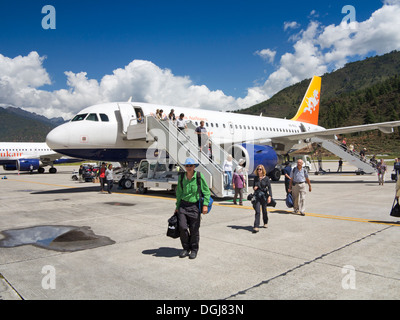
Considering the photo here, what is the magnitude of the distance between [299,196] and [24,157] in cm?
3599

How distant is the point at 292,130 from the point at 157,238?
844 inches

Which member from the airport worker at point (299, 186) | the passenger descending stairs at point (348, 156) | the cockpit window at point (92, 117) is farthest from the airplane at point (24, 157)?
the airport worker at point (299, 186)

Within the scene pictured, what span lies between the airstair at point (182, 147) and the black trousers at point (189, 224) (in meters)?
6.04

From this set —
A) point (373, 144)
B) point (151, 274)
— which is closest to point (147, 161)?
point (151, 274)

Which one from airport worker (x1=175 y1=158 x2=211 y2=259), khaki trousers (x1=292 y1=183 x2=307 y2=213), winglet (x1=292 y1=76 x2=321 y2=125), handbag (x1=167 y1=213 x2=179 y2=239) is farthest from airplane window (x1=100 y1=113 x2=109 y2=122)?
winglet (x1=292 y1=76 x2=321 y2=125)

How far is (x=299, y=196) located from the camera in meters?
9.02

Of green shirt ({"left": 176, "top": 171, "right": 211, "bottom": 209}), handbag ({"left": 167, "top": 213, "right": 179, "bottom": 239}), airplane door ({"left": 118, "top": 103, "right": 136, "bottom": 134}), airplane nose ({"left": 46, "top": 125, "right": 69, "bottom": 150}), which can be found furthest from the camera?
airplane door ({"left": 118, "top": 103, "right": 136, "bottom": 134})

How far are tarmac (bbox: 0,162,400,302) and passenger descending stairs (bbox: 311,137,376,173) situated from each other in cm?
1406

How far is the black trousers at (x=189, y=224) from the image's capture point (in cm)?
524

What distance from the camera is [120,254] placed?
215 inches

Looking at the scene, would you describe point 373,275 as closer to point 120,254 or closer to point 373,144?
point 120,254

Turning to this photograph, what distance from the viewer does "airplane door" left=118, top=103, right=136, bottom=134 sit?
14.6 meters

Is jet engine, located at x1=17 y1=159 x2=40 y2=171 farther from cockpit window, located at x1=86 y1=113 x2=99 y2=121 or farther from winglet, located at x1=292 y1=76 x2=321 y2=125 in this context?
winglet, located at x1=292 y1=76 x2=321 y2=125

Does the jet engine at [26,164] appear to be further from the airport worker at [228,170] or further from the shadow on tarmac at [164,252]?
the shadow on tarmac at [164,252]
